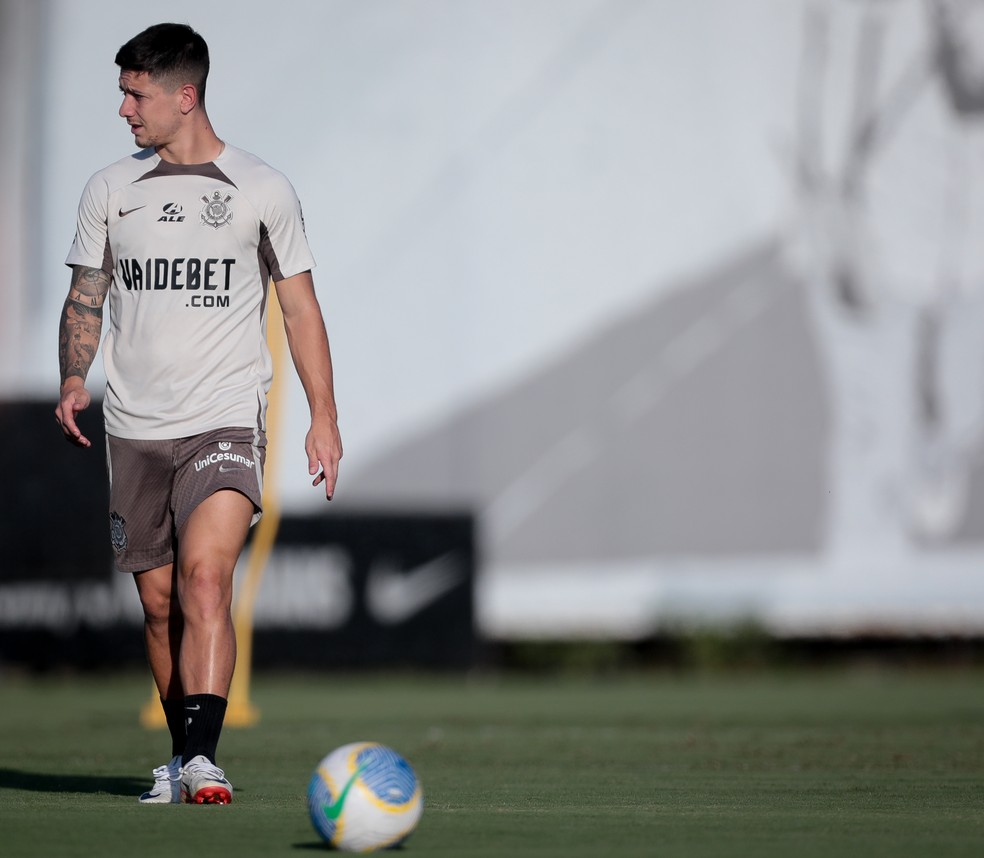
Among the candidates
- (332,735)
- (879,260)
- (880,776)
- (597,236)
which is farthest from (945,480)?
(880,776)

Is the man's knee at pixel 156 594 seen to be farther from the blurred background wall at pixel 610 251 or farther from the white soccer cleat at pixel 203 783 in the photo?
the blurred background wall at pixel 610 251

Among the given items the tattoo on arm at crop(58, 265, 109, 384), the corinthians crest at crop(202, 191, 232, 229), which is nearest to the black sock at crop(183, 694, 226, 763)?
the tattoo on arm at crop(58, 265, 109, 384)

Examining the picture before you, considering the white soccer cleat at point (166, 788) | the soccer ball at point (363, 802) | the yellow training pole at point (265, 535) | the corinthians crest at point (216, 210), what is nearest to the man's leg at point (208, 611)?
the white soccer cleat at point (166, 788)

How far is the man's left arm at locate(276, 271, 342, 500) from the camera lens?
185 inches

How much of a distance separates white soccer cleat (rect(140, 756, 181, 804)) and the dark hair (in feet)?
5.94

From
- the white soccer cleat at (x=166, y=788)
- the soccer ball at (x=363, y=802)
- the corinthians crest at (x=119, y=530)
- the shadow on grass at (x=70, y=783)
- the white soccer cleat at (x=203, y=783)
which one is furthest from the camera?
the shadow on grass at (x=70, y=783)

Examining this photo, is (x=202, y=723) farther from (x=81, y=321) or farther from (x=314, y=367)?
(x=81, y=321)

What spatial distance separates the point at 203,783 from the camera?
440 centimetres

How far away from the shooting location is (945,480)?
1404cm

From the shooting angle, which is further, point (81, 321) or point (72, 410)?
point (81, 321)

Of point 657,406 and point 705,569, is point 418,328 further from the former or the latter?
point 705,569

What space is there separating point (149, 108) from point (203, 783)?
179 cm

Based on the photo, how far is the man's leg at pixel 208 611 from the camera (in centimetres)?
450

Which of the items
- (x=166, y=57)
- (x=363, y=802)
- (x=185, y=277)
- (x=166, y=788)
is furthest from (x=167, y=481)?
(x=363, y=802)
